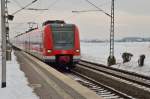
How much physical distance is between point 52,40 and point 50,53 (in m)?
0.85

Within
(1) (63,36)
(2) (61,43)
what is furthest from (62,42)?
(1) (63,36)

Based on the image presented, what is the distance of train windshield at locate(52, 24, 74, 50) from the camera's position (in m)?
27.9

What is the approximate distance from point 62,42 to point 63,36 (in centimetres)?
40

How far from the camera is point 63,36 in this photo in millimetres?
27859

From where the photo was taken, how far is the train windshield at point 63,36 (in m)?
27.9

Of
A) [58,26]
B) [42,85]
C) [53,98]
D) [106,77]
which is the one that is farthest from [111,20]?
[53,98]

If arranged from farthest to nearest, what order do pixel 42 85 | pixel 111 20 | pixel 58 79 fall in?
pixel 111 20 → pixel 58 79 → pixel 42 85

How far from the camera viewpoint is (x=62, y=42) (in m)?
27.9

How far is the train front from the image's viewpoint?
27781mm

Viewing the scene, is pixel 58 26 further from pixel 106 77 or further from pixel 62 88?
pixel 62 88

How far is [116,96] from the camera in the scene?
53.2 feet

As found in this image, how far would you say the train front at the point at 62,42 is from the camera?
91.1 feet

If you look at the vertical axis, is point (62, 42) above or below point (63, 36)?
below

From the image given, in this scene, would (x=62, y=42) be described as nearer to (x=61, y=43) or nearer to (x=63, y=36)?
(x=61, y=43)
